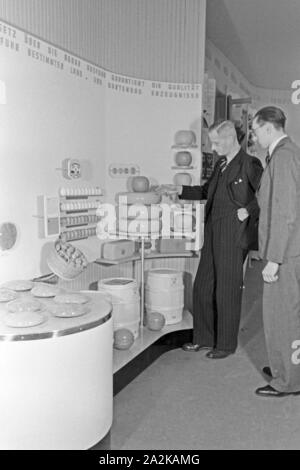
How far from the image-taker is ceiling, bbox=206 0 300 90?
4.86m

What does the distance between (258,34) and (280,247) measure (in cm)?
402

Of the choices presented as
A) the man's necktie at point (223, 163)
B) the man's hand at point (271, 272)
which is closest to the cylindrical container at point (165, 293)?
the man's necktie at point (223, 163)

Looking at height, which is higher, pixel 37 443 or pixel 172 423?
pixel 37 443

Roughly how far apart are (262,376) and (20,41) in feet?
8.24

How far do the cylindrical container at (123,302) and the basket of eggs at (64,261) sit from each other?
449 millimetres

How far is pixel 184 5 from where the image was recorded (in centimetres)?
379

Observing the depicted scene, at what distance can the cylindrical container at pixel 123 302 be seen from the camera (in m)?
3.15

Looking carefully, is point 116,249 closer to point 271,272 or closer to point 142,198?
point 142,198

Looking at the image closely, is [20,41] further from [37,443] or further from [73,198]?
[37,443]

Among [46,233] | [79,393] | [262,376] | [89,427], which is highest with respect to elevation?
[46,233]

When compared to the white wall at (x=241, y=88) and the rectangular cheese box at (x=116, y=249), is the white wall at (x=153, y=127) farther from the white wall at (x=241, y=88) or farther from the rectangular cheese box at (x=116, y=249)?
the white wall at (x=241, y=88)

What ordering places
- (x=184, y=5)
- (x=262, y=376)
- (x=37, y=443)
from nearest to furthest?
1. (x=37, y=443)
2. (x=262, y=376)
3. (x=184, y=5)
